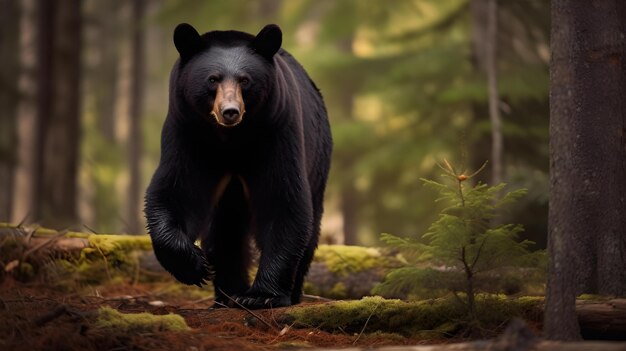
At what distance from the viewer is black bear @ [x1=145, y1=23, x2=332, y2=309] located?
18.0 feet


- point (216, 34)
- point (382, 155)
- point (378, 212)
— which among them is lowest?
point (378, 212)

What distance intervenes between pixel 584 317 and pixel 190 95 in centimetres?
283

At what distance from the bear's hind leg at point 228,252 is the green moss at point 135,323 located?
176cm

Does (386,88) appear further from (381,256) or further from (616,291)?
(616,291)

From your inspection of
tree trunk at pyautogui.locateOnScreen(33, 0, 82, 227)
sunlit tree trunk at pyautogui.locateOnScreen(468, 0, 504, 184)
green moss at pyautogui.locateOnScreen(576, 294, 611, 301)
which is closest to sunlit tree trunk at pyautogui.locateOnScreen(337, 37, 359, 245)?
sunlit tree trunk at pyautogui.locateOnScreen(468, 0, 504, 184)

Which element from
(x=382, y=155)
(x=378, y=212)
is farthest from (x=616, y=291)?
(x=378, y=212)

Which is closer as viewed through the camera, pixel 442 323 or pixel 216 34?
pixel 442 323

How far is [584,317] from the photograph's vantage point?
4.41 m

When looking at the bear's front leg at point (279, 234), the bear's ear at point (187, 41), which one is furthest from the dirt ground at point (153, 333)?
the bear's ear at point (187, 41)

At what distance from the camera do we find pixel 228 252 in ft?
21.3

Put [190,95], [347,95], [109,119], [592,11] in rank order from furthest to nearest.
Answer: [109,119] < [347,95] < [190,95] < [592,11]

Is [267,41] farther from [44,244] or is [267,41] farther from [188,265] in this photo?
[44,244]

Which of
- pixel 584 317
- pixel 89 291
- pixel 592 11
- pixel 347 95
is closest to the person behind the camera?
pixel 584 317

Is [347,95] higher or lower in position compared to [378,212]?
higher
